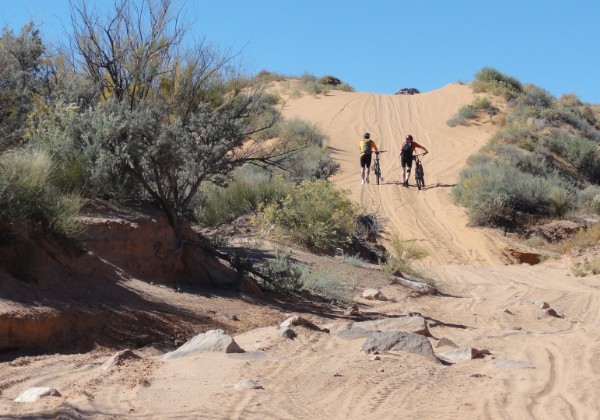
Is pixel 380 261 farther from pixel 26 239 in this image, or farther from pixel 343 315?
pixel 26 239

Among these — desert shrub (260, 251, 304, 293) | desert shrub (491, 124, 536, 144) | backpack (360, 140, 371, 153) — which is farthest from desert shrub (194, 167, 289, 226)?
desert shrub (491, 124, 536, 144)

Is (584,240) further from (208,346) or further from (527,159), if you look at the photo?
(208,346)

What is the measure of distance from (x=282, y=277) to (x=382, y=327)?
11.2ft

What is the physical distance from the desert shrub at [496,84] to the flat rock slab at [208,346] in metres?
46.0

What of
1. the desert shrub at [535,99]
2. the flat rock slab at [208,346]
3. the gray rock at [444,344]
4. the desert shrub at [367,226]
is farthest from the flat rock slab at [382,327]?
the desert shrub at [535,99]

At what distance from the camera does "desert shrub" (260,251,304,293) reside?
526 inches

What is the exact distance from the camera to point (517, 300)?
15438 millimetres

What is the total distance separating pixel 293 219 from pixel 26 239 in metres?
8.92

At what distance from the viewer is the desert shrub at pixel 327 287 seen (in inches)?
542

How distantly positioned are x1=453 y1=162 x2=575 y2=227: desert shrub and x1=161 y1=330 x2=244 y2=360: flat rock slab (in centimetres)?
1854

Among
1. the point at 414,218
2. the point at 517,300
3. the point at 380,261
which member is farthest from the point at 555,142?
the point at 517,300

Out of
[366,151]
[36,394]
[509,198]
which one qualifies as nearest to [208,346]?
[36,394]

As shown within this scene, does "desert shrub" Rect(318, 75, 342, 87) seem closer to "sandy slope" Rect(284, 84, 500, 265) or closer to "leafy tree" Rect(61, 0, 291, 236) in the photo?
"sandy slope" Rect(284, 84, 500, 265)

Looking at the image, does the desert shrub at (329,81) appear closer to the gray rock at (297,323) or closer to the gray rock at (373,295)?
the gray rock at (373,295)
